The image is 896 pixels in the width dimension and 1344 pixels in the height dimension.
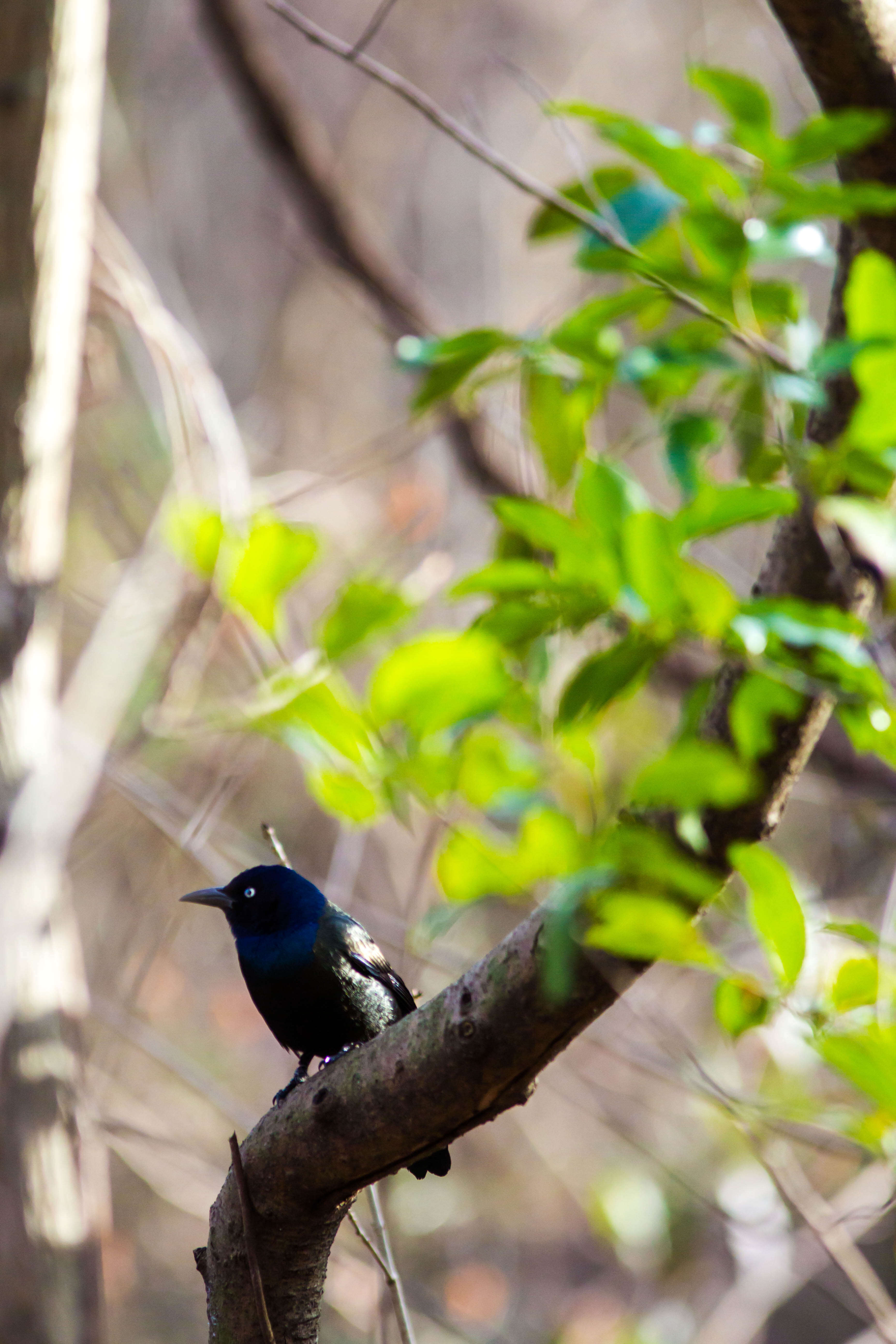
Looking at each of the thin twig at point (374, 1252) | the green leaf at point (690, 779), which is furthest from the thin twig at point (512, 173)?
the thin twig at point (374, 1252)

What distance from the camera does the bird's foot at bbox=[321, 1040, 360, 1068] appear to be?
149 centimetres

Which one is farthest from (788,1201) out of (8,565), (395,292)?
(395,292)

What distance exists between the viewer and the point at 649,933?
3.60 feet

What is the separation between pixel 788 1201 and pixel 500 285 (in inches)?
224

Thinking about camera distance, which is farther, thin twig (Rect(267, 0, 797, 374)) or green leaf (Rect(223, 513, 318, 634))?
thin twig (Rect(267, 0, 797, 374))

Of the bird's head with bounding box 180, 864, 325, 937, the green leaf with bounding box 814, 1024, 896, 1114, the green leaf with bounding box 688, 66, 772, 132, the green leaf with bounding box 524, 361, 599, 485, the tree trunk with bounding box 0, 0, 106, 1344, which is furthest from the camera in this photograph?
the tree trunk with bounding box 0, 0, 106, 1344

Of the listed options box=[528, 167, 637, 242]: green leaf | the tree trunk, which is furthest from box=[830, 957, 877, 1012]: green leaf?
the tree trunk

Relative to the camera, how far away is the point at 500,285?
21.7ft

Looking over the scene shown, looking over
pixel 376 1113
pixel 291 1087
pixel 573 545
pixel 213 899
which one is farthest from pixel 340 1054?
pixel 573 545

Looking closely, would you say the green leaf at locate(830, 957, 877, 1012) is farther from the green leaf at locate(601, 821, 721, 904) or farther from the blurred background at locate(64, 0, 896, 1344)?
the blurred background at locate(64, 0, 896, 1344)

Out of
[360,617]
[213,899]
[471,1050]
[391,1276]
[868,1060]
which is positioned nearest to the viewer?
[868,1060]

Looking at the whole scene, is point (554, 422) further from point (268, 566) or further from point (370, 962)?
point (370, 962)

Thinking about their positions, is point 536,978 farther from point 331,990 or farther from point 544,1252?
point 544,1252

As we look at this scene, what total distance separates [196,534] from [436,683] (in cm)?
65
